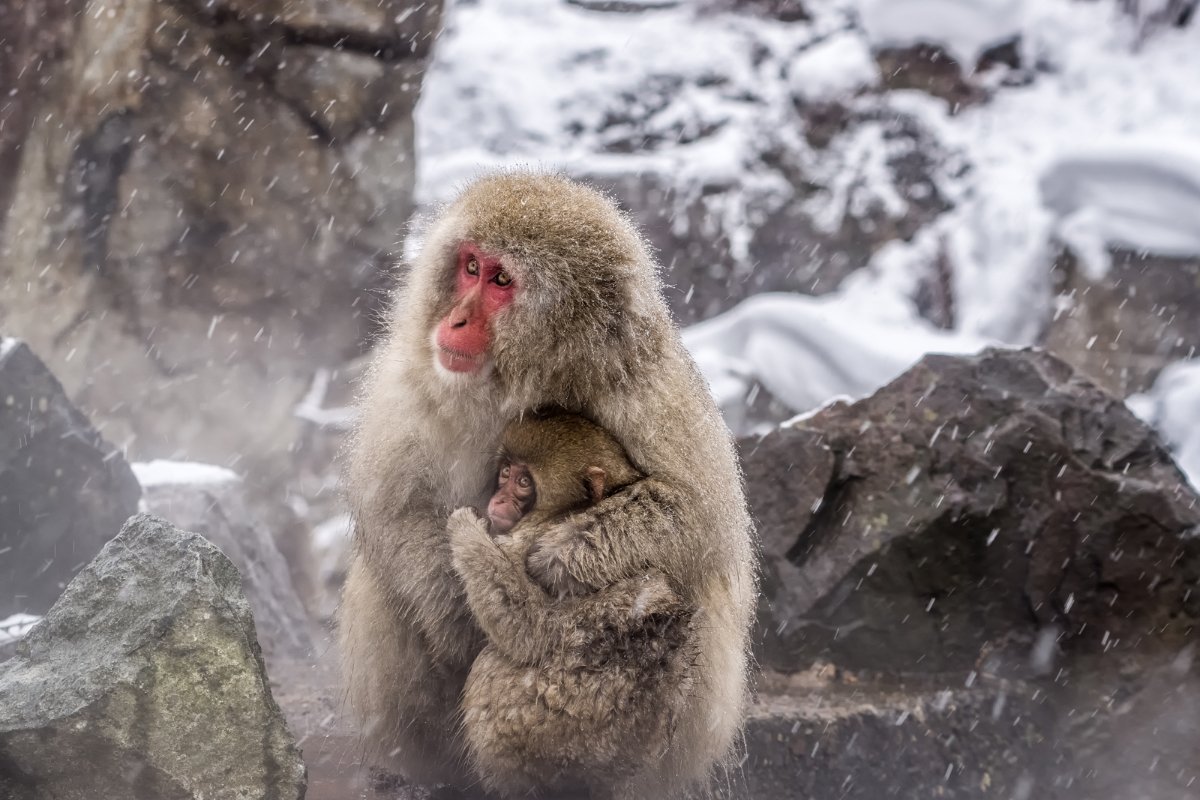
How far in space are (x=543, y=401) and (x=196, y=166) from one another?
420 cm

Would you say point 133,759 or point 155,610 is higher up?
point 155,610

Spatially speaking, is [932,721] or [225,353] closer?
[932,721]

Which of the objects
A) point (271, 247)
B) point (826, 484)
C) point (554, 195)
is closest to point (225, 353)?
point (271, 247)

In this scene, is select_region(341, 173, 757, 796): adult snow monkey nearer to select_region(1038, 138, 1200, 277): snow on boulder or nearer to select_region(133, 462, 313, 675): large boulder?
select_region(133, 462, 313, 675): large boulder

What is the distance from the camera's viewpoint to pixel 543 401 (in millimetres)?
2176

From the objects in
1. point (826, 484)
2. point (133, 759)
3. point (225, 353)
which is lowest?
point (225, 353)

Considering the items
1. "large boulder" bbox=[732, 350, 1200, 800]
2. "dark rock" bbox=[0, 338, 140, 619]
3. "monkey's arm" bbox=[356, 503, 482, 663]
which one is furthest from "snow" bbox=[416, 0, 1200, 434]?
"monkey's arm" bbox=[356, 503, 482, 663]

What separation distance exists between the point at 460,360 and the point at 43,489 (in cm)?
198

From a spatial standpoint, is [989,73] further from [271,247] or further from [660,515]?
[660,515]

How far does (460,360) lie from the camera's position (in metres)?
2.11

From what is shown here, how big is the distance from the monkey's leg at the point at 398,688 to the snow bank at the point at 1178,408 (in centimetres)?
433

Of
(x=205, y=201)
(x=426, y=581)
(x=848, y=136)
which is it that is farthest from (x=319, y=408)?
(x=426, y=581)

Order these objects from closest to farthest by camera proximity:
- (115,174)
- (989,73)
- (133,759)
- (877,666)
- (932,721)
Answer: (133,759) → (932,721) → (877,666) → (115,174) → (989,73)

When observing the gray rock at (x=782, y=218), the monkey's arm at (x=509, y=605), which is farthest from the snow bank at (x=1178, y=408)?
the monkey's arm at (x=509, y=605)
